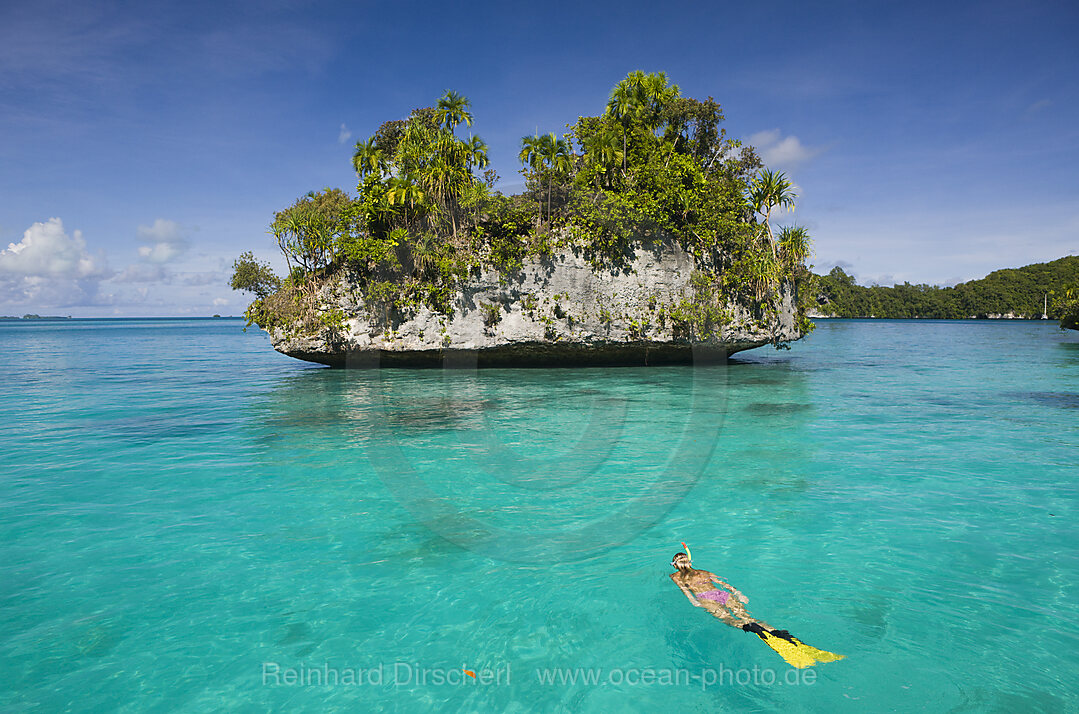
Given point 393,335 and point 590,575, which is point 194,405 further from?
point 590,575

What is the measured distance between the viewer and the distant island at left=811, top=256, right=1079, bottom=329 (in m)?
113

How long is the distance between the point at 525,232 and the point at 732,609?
71.1ft

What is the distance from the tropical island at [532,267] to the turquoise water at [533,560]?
11673 millimetres

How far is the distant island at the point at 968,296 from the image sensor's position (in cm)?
11294

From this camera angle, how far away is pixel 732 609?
5.00 meters

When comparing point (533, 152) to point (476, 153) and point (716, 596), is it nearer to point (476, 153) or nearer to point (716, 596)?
point (476, 153)

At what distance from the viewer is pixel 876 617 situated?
16.1 ft

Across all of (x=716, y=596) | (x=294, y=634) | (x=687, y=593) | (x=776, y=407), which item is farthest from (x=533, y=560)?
(x=776, y=407)

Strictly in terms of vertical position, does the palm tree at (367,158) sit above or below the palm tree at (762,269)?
above

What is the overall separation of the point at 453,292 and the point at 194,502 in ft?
57.7

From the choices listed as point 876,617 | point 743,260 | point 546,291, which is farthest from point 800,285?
point 876,617

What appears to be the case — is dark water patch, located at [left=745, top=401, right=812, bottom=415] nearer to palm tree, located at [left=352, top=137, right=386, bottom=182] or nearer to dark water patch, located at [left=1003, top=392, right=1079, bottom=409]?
dark water patch, located at [left=1003, top=392, right=1079, bottom=409]

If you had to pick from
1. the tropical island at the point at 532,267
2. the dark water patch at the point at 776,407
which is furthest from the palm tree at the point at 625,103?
the dark water patch at the point at 776,407

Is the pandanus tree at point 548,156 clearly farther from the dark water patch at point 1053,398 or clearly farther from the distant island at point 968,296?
the distant island at point 968,296
